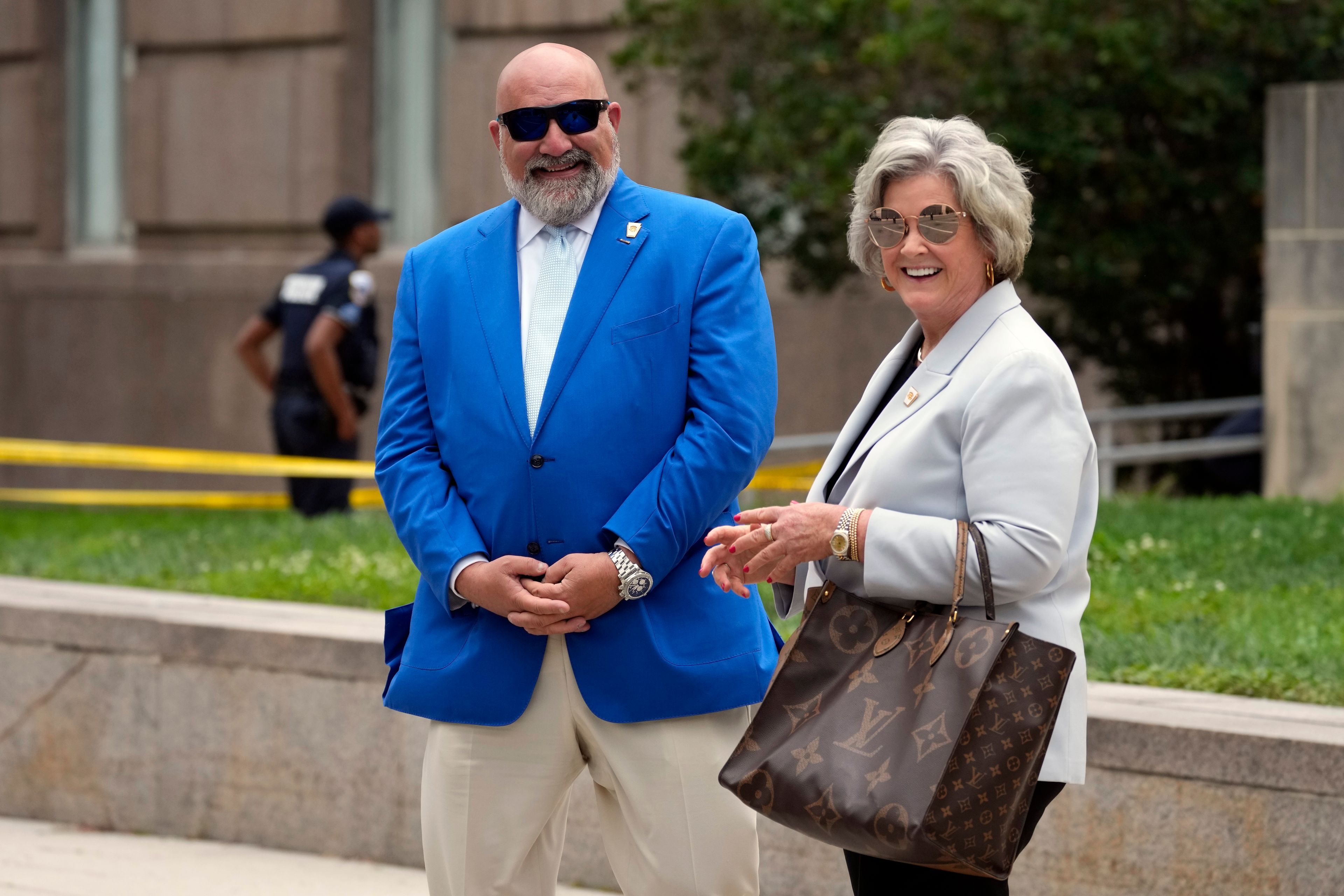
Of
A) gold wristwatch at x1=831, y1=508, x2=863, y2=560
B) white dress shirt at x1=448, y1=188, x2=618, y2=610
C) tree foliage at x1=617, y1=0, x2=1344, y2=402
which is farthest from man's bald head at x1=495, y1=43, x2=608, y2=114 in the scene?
tree foliage at x1=617, y1=0, x2=1344, y2=402

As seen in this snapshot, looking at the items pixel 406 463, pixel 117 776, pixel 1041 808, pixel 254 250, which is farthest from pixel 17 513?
pixel 1041 808

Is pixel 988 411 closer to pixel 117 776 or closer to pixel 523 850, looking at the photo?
pixel 523 850

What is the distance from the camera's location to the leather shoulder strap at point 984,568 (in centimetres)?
276

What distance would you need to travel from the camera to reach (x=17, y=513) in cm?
1460

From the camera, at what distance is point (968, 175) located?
9.42 feet

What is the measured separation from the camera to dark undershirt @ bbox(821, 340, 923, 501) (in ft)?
10.3

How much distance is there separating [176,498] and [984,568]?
35.1 ft

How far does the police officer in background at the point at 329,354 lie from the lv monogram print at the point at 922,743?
660 centimetres

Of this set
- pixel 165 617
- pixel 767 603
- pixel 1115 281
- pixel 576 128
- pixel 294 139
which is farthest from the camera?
pixel 294 139

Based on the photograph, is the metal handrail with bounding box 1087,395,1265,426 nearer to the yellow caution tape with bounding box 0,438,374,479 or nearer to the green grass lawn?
the green grass lawn

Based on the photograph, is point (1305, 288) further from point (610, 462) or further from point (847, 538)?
point (847, 538)

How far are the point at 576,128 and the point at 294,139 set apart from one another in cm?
1181

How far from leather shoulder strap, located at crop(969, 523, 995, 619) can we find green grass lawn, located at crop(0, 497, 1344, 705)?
222 centimetres

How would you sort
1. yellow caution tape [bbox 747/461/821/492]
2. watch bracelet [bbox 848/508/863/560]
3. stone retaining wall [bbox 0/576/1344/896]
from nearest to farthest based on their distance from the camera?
watch bracelet [bbox 848/508/863/560] < stone retaining wall [bbox 0/576/1344/896] < yellow caution tape [bbox 747/461/821/492]
